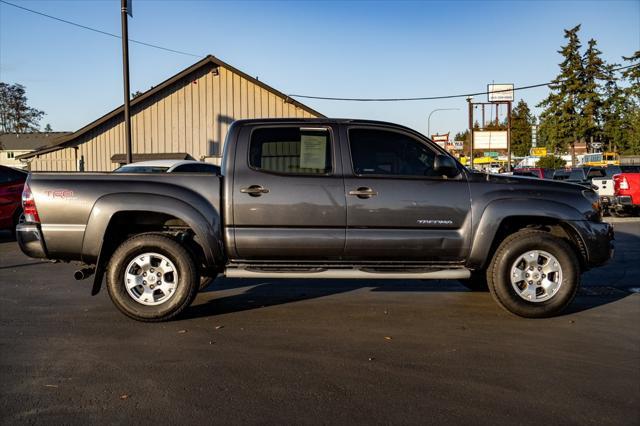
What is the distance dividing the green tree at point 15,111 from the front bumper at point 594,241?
312 feet

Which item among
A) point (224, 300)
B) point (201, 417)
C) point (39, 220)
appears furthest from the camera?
point (224, 300)

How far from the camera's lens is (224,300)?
6.34 metres

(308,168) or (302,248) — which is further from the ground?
(308,168)

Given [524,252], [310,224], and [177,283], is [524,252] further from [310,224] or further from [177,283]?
[177,283]

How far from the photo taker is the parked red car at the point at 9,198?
11.6 m

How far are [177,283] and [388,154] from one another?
2.45m

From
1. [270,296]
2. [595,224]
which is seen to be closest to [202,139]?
[270,296]

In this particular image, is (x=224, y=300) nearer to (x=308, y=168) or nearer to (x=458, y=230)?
(x=308, y=168)

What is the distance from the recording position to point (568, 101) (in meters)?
61.2

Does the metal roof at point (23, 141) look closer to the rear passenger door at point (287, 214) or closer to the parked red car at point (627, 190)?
the parked red car at point (627, 190)

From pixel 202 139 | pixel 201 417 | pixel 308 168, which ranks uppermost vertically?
pixel 202 139

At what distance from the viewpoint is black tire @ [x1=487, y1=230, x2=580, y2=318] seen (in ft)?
17.6

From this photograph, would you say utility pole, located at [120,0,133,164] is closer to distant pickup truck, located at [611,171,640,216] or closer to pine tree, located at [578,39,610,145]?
distant pickup truck, located at [611,171,640,216]

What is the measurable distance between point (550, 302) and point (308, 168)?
2.72 meters
